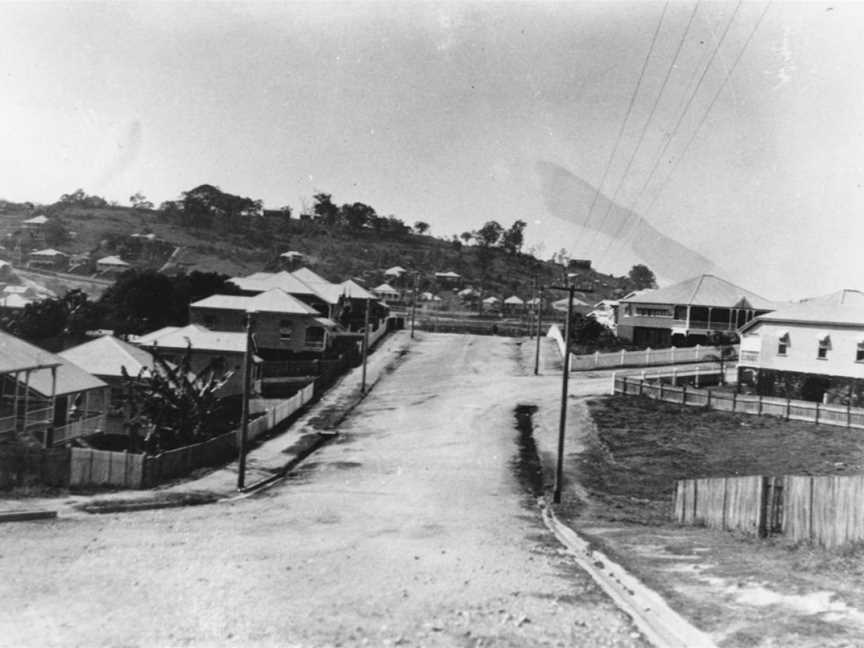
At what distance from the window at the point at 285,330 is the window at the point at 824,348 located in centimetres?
3514

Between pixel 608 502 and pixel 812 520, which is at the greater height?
pixel 812 520

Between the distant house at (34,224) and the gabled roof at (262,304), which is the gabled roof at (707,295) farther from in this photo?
the distant house at (34,224)

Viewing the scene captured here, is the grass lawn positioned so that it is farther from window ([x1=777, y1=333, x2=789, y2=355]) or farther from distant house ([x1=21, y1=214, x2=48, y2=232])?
distant house ([x1=21, y1=214, x2=48, y2=232])

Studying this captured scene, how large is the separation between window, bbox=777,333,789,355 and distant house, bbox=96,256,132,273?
86891 millimetres

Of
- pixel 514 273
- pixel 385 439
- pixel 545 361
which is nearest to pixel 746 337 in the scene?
pixel 545 361

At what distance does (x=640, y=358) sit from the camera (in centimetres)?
4981

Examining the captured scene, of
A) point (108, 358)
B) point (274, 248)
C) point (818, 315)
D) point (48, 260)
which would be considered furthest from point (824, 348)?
point (274, 248)

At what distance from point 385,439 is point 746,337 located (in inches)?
964

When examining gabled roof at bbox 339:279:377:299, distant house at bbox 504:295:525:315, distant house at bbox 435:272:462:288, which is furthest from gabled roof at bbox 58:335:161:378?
distant house at bbox 435:272:462:288

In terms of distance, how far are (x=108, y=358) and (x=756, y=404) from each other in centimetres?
3269

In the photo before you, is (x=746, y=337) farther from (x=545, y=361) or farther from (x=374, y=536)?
(x=374, y=536)

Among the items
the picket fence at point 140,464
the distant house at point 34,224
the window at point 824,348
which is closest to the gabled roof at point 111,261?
the distant house at point 34,224

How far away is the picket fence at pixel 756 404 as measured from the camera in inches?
1241

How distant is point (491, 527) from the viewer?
1855 centimetres
